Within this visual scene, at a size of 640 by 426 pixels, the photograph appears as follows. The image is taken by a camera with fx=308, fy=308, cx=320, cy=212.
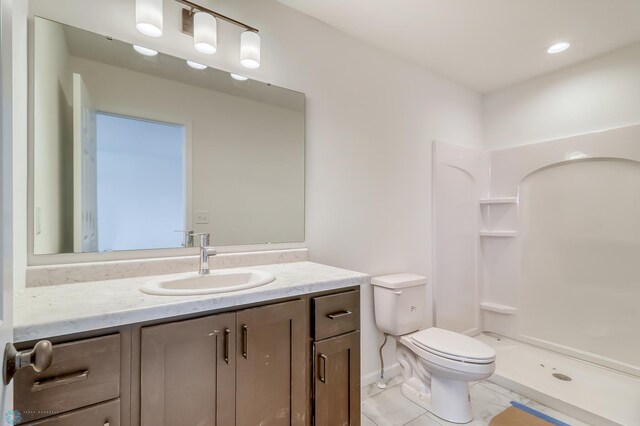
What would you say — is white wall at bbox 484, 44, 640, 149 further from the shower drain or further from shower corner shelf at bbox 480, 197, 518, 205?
the shower drain

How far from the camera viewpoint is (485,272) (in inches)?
119

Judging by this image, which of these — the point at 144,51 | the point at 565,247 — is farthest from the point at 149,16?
the point at 565,247

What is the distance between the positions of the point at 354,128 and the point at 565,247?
2044mm

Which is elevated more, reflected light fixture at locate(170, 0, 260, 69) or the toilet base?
reflected light fixture at locate(170, 0, 260, 69)

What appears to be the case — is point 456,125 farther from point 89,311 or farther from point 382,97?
point 89,311

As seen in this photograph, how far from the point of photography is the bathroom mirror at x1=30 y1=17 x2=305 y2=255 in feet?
4.00

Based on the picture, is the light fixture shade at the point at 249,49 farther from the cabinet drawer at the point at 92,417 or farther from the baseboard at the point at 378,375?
the baseboard at the point at 378,375

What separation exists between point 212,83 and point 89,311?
1192mm

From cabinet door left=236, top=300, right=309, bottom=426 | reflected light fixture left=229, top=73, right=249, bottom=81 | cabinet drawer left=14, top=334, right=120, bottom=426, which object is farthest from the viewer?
reflected light fixture left=229, top=73, right=249, bottom=81

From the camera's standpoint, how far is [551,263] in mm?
2633

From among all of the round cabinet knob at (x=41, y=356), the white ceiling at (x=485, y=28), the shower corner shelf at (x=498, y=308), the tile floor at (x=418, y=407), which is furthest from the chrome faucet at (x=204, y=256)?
the shower corner shelf at (x=498, y=308)

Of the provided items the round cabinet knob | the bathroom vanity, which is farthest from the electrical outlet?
the round cabinet knob

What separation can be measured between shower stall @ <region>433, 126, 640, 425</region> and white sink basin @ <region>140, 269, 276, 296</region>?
1739mm

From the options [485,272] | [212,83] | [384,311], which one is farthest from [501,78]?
[212,83]
